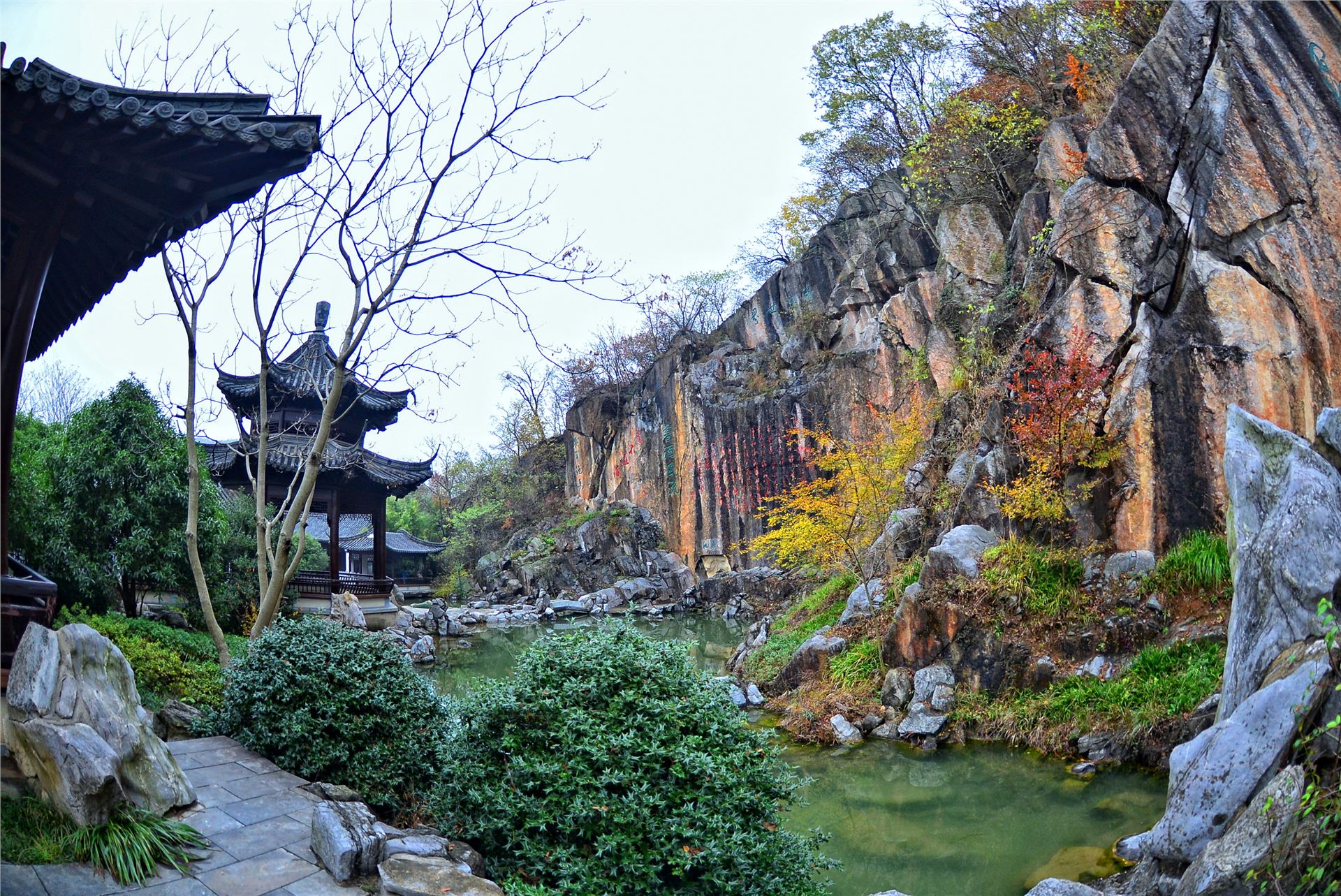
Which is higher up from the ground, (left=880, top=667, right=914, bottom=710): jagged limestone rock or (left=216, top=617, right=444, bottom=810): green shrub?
(left=216, top=617, right=444, bottom=810): green shrub

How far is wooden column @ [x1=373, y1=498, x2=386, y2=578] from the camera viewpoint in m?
18.7

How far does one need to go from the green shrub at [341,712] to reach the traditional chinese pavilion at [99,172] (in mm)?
1276

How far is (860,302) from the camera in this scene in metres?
24.1

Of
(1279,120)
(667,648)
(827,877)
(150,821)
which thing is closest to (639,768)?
(667,648)

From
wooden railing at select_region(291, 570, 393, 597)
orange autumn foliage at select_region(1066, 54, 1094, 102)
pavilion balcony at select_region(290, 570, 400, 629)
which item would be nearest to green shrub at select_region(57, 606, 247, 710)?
pavilion balcony at select_region(290, 570, 400, 629)

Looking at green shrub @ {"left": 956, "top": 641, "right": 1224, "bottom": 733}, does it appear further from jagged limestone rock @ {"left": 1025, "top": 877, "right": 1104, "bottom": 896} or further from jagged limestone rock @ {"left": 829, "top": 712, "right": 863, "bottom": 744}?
jagged limestone rock @ {"left": 1025, "top": 877, "right": 1104, "bottom": 896}

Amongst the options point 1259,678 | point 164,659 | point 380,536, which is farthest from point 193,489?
point 380,536

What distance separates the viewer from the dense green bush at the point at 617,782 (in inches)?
138

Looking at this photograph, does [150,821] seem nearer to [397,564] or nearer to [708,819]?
[708,819]

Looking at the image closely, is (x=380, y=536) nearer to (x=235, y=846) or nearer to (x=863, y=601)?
(x=863, y=601)

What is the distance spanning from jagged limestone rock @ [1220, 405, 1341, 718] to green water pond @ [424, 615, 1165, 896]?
6.07 ft

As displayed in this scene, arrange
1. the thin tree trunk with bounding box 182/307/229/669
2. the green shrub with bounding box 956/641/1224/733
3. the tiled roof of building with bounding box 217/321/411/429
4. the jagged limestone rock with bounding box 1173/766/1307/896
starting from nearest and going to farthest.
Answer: the jagged limestone rock with bounding box 1173/766/1307/896, the thin tree trunk with bounding box 182/307/229/669, the green shrub with bounding box 956/641/1224/733, the tiled roof of building with bounding box 217/321/411/429

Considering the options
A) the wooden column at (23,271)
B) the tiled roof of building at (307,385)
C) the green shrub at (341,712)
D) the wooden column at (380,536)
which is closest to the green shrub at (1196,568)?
the green shrub at (341,712)

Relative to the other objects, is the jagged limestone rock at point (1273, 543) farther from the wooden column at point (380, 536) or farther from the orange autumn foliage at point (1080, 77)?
the wooden column at point (380, 536)
